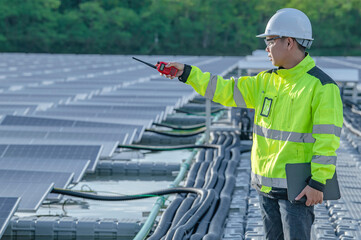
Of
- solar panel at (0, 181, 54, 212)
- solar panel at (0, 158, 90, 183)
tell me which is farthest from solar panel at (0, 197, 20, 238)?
solar panel at (0, 158, 90, 183)

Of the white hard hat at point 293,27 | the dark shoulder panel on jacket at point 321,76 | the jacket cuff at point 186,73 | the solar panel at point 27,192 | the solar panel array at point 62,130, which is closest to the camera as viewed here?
the dark shoulder panel on jacket at point 321,76

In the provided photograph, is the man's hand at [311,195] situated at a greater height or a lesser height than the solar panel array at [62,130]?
greater

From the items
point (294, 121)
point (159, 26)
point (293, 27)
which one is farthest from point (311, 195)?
point (159, 26)

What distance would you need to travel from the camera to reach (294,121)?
4.48 meters

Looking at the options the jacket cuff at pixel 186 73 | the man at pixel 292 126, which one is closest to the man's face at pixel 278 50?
the man at pixel 292 126

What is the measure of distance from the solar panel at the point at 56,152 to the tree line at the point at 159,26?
7457cm

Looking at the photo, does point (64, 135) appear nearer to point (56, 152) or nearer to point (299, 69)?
point (56, 152)

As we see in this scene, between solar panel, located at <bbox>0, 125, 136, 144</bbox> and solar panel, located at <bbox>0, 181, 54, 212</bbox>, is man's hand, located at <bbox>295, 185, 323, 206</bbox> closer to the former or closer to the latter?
solar panel, located at <bbox>0, 181, 54, 212</bbox>

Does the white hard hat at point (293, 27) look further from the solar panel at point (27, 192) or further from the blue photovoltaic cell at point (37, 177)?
the blue photovoltaic cell at point (37, 177)

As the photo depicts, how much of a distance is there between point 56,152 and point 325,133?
7796 mm

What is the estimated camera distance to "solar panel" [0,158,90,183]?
10250 mm

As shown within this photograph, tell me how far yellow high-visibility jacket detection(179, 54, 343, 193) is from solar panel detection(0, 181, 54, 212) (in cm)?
382

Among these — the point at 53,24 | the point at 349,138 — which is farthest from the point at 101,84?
the point at 53,24

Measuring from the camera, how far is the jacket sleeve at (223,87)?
16.1ft
